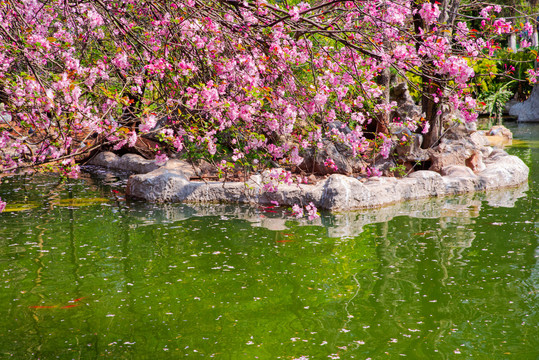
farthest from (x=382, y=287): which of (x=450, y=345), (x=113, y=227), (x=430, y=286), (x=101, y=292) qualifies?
(x=113, y=227)

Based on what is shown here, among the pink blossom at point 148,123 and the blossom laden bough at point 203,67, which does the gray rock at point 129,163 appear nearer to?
the blossom laden bough at point 203,67

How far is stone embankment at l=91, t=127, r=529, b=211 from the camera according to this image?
9305 millimetres

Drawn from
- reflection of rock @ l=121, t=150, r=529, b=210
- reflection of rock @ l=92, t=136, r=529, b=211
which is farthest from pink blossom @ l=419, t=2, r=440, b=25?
reflection of rock @ l=92, t=136, r=529, b=211

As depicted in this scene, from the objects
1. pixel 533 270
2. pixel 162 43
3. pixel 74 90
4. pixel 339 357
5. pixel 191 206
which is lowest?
pixel 339 357

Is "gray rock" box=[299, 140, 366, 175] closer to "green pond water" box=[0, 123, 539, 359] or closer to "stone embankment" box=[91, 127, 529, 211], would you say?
"stone embankment" box=[91, 127, 529, 211]

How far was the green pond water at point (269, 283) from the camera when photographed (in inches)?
176

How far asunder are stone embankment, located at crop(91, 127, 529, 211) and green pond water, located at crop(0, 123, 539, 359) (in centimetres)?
37

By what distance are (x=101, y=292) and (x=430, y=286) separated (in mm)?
3424

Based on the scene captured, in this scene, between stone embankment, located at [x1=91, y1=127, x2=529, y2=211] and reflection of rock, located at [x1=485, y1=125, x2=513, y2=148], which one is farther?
reflection of rock, located at [x1=485, y1=125, x2=513, y2=148]

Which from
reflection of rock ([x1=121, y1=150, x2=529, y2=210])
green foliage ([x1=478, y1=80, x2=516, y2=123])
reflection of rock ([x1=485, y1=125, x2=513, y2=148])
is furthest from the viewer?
green foliage ([x1=478, y1=80, x2=516, y2=123])

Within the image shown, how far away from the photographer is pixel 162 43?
202 inches

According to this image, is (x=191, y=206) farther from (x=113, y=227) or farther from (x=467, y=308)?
(x=467, y=308)

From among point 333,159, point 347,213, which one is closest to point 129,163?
point 333,159

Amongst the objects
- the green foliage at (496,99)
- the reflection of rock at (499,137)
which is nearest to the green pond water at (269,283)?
the reflection of rock at (499,137)
